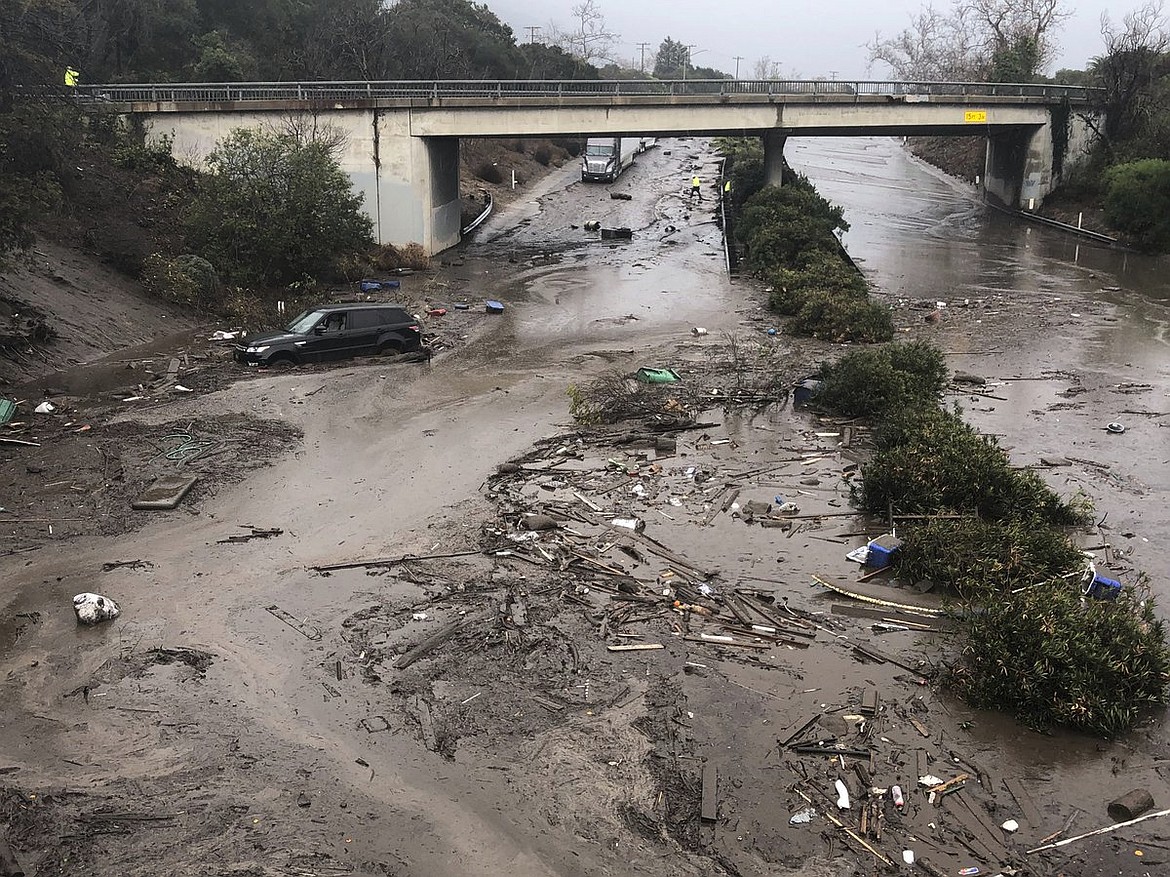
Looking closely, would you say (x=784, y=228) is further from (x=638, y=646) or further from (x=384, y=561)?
(x=638, y=646)

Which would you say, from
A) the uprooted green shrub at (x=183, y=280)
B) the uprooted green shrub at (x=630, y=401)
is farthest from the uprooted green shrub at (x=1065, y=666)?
the uprooted green shrub at (x=183, y=280)

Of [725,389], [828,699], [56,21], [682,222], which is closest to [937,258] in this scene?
[682,222]

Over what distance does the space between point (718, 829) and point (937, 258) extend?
A: 40340 mm

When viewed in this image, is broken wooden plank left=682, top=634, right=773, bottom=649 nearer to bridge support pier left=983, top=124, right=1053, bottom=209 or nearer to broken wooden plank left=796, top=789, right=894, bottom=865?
broken wooden plank left=796, top=789, right=894, bottom=865

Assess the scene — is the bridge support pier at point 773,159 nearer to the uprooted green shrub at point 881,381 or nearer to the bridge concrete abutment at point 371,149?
the bridge concrete abutment at point 371,149

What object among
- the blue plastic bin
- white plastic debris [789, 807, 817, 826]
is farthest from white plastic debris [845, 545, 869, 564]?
white plastic debris [789, 807, 817, 826]

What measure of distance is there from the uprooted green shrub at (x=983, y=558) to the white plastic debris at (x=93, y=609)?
991 cm

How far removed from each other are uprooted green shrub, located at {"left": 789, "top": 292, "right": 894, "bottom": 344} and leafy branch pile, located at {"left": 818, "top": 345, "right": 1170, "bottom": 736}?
7.79m

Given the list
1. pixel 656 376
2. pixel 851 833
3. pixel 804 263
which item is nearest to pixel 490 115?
pixel 804 263

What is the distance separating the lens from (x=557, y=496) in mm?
15500

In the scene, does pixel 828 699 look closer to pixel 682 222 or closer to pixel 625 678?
pixel 625 678

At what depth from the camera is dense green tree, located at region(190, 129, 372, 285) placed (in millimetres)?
29609

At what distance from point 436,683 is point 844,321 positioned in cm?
1966

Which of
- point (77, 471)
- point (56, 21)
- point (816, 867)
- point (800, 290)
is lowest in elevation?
point (816, 867)
